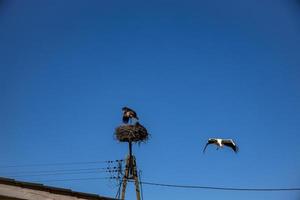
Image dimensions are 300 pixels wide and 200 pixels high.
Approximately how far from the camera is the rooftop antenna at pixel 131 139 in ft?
61.6

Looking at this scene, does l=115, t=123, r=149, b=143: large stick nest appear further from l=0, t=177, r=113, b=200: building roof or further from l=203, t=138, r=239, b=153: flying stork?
l=0, t=177, r=113, b=200: building roof

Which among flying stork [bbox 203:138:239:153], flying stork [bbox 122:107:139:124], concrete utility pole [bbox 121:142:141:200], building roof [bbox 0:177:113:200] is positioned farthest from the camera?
flying stork [bbox 122:107:139:124]

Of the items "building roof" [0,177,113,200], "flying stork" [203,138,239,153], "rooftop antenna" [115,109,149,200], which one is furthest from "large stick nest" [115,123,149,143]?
"building roof" [0,177,113,200]

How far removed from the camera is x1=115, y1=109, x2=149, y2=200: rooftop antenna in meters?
18.8

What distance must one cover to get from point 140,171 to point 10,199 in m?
11.2

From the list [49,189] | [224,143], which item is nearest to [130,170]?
[224,143]

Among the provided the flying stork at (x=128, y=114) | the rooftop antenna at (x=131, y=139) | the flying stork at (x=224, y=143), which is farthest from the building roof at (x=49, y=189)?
the flying stork at (x=128, y=114)

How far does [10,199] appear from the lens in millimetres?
8164

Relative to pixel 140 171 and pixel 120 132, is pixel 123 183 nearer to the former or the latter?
pixel 140 171

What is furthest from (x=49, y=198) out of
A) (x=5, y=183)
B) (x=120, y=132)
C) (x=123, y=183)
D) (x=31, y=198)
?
(x=120, y=132)

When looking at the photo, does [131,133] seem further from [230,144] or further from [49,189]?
[49,189]

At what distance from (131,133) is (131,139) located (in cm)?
28

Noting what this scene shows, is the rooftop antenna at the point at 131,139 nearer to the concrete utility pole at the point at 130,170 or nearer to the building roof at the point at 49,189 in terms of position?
the concrete utility pole at the point at 130,170

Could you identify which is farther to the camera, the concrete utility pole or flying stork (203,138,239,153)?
the concrete utility pole
